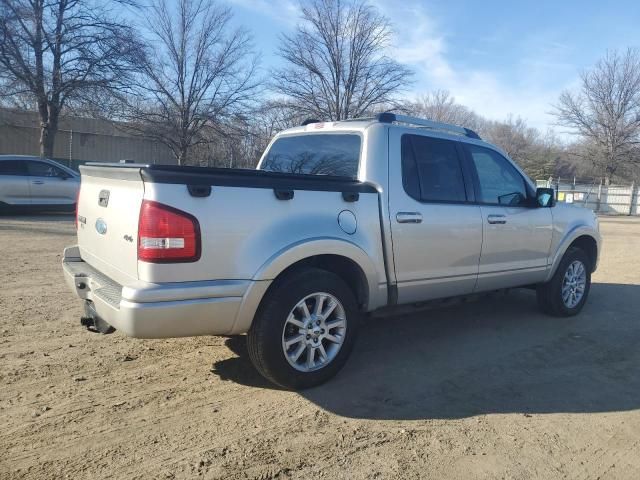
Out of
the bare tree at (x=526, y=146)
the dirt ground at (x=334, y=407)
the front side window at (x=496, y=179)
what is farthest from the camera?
the bare tree at (x=526, y=146)

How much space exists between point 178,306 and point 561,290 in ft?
14.9

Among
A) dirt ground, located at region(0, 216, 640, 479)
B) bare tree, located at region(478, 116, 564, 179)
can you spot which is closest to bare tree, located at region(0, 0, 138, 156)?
dirt ground, located at region(0, 216, 640, 479)

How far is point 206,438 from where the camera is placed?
10.4 ft

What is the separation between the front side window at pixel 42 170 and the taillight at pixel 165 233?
39.9 feet

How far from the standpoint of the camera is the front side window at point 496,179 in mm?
5143

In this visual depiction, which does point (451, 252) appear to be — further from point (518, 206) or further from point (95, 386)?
point (95, 386)

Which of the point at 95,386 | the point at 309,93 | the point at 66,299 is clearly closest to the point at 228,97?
the point at 309,93

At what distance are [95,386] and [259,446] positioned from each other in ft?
4.62

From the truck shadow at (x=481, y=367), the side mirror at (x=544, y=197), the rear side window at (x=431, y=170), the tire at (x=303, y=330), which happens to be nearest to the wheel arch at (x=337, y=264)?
the tire at (x=303, y=330)

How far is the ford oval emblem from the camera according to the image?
3.75 meters

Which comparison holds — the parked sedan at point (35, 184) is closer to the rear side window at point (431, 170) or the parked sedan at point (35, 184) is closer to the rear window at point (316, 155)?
the rear window at point (316, 155)

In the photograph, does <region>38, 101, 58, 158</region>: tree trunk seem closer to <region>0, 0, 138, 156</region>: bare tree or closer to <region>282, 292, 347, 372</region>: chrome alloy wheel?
<region>0, 0, 138, 156</region>: bare tree

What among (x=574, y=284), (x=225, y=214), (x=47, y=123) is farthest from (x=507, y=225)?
(x=47, y=123)

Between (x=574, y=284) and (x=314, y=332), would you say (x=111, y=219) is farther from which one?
(x=574, y=284)
